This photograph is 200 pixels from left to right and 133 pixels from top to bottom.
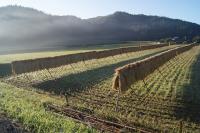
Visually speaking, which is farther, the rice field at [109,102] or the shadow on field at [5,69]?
the shadow on field at [5,69]

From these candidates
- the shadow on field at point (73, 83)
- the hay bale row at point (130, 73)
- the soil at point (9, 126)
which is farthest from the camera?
the shadow on field at point (73, 83)

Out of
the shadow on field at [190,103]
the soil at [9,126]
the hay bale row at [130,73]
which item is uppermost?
the hay bale row at [130,73]

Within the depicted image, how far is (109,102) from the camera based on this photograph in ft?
80.9

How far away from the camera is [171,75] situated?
38.4 meters

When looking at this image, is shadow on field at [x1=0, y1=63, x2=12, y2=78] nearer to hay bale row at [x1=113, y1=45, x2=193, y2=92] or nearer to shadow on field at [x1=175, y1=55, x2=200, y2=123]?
hay bale row at [x1=113, y1=45, x2=193, y2=92]

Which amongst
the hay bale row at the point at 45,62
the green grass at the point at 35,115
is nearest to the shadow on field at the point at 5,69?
the hay bale row at the point at 45,62

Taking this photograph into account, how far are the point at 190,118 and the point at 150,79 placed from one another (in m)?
14.0

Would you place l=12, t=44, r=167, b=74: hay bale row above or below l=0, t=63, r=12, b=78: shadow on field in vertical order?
above

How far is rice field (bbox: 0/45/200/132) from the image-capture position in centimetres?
1895

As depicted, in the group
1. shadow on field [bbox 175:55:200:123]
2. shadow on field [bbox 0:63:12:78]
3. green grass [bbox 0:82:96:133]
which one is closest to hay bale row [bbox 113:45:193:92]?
shadow on field [bbox 175:55:200:123]

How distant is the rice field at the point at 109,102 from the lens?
19.0m

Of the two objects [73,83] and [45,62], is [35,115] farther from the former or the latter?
[45,62]

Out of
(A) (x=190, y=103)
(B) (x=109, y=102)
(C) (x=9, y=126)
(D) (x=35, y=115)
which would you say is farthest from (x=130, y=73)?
(C) (x=9, y=126)

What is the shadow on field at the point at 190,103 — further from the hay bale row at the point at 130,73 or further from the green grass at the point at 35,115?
the green grass at the point at 35,115
